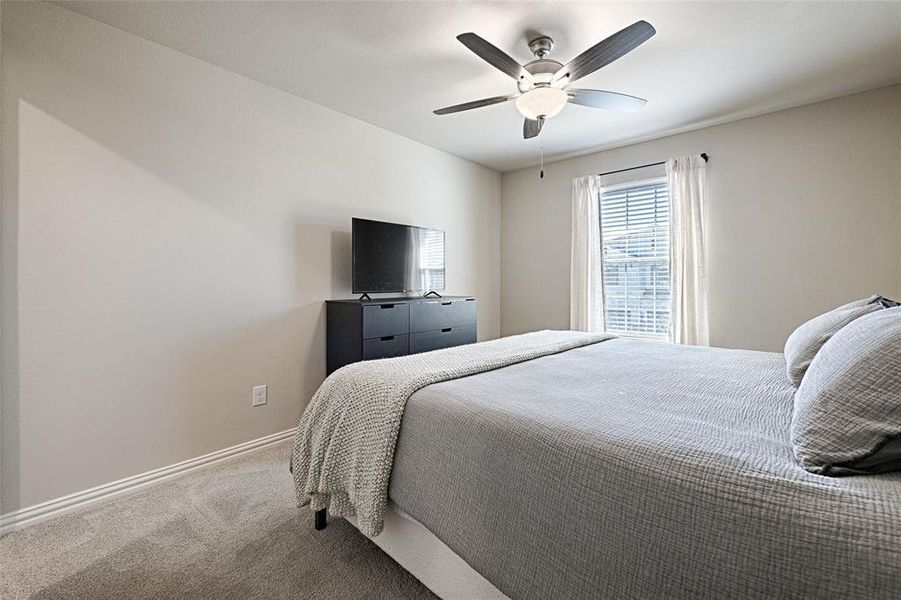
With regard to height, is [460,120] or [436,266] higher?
[460,120]

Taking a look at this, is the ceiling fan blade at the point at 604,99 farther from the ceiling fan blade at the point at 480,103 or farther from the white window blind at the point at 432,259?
the white window blind at the point at 432,259

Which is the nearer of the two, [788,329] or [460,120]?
[788,329]

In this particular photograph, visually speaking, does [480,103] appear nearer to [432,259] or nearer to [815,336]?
[432,259]

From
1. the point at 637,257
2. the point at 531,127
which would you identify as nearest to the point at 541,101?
the point at 531,127

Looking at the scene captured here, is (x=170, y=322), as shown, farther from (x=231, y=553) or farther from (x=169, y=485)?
(x=231, y=553)

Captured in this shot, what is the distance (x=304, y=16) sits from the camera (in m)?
2.00

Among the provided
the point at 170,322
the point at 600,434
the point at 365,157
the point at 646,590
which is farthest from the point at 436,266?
the point at 646,590

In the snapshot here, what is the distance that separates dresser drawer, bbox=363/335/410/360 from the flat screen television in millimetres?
443

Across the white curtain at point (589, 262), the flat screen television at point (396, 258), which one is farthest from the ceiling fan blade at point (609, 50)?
the white curtain at point (589, 262)

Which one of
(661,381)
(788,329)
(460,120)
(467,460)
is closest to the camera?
(467,460)

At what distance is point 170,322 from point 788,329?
422 cm

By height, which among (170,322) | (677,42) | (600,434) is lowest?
(600,434)

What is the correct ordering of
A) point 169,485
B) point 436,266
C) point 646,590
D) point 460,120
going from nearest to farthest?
point 646,590, point 169,485, point 460,120, point 436,266

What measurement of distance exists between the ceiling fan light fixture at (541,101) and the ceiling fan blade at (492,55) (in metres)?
0.10
